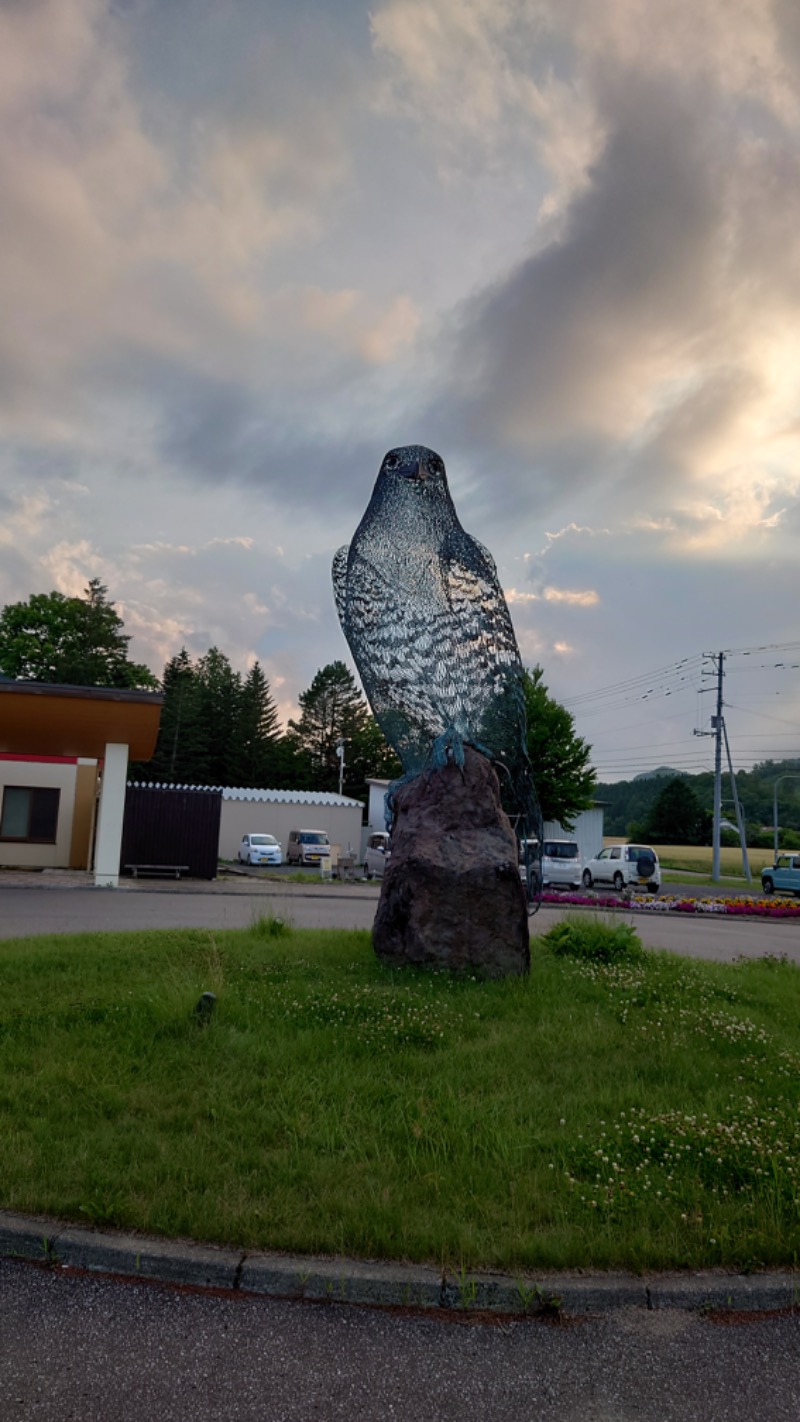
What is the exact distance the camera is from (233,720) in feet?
213

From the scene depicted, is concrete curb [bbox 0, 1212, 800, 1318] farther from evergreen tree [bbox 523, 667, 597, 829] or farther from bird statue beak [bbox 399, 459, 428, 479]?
evergreen tree [bbox 523, 667, 597, 829]

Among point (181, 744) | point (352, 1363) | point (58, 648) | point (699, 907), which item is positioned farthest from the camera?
point (181, 744)

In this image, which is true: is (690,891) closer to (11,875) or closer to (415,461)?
(11,875)

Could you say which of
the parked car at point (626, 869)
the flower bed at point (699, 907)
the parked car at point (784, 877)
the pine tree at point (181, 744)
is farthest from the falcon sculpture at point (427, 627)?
the pine tree at point (181, 744)

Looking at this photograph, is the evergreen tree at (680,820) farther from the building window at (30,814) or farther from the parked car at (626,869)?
the building window at (30,814)

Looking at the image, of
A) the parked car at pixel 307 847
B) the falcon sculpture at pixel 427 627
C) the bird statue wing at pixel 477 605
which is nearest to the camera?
the falcon sculpture at pixel 427 627

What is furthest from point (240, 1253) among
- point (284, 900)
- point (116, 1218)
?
point (284, 900)

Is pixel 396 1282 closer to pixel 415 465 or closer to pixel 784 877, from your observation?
pixel 415 465

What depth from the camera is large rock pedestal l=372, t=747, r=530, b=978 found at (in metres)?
7.51

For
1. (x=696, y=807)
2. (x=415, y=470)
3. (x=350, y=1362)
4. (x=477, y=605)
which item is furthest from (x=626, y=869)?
(x=696, y=807)

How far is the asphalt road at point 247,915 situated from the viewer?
12586mm

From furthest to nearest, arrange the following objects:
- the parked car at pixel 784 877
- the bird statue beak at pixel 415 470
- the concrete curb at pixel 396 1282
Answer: the parked car at pixel 784 877 → the bird statue beak at pixel 415 470 → the concrete curb at pixel 396 1282

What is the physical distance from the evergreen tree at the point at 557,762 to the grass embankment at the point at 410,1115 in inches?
1129

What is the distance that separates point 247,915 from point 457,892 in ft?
25.9
